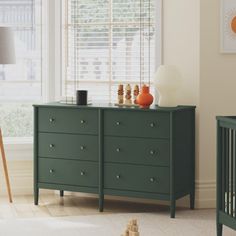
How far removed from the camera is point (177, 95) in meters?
5.68

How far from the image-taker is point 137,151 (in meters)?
5.35

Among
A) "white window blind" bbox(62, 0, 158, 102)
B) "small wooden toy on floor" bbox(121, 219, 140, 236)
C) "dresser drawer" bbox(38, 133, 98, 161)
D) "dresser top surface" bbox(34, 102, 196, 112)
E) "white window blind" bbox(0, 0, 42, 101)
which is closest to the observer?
"small wooden toy on floor" bbox(121, 219, 140, 236)

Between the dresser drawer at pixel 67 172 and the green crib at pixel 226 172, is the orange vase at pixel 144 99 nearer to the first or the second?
the dresser drawer at pixel 67 172

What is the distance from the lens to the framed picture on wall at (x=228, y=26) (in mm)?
5516

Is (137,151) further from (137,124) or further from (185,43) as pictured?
(185,43)

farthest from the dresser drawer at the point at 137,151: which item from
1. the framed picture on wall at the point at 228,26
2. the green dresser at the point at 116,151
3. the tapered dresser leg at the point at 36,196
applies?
the framed picture on wall at the point at 228,26

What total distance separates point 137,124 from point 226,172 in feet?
3.12

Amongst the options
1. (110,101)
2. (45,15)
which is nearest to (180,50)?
(110,101)

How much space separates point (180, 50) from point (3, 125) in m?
1.69

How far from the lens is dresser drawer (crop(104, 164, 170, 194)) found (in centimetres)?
529

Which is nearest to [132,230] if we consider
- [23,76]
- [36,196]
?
[36,196]

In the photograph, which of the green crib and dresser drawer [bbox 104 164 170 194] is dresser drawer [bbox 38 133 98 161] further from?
the green crib

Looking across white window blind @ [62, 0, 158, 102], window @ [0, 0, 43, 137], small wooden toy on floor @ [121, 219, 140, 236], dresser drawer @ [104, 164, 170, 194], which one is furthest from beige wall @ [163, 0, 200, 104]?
small wooden toy on floor @ [121, 219, 140, 236]

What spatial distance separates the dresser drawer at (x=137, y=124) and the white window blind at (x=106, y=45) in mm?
631
